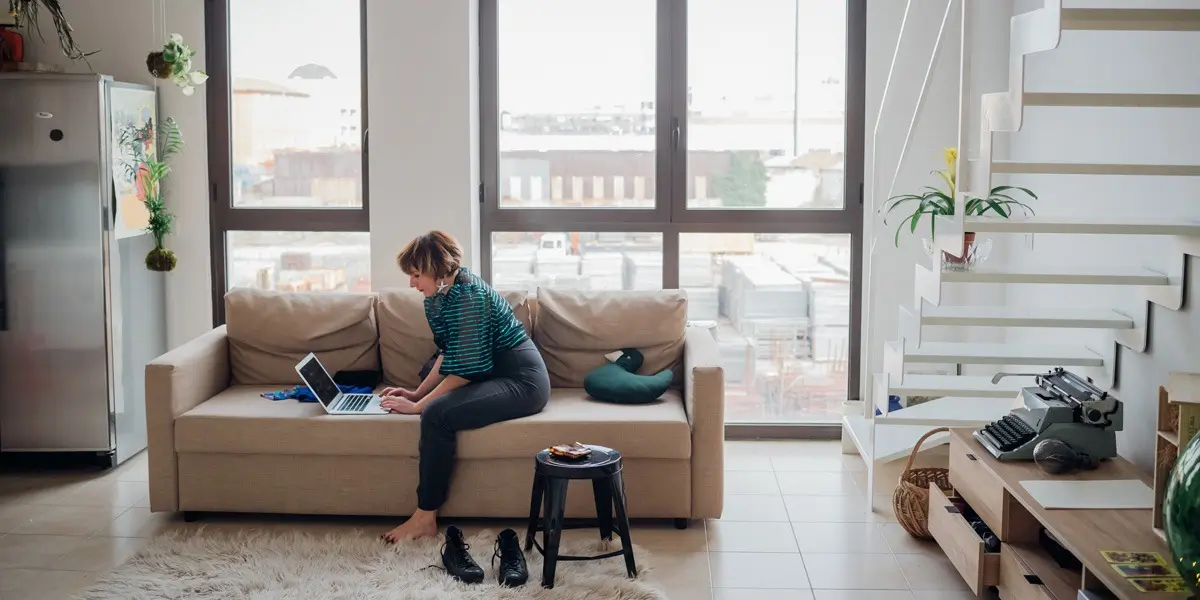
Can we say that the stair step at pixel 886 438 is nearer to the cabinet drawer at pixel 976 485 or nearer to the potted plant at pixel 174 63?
the cabinet drawer at pixel 976 485

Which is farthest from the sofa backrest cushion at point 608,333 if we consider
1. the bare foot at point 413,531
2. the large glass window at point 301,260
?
the large glass window at point 301,260

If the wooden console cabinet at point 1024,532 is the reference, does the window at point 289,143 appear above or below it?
above

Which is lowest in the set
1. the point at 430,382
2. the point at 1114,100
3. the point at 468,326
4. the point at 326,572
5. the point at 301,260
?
the point at 326,572

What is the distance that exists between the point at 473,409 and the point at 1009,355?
188cm

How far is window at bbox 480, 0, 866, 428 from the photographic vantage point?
5492mm

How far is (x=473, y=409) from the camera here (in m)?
4.26

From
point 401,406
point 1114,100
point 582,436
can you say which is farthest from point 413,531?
point 1114,100

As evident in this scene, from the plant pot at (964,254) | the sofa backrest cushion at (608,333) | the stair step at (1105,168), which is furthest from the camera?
the sofa backrest cushion at (608,333)

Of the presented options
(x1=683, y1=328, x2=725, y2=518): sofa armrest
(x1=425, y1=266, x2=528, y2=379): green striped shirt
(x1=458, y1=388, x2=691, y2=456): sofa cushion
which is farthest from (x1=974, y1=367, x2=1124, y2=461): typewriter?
(x1=425, y1=266, x2=528, y2=379): green striped shirt

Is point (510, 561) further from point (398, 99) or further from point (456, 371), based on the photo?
point (398, 99)

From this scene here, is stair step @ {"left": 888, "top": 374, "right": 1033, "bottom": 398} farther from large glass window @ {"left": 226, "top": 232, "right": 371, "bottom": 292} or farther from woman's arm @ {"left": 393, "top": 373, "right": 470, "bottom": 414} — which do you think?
large glass window @ {"left": 226, "top": 232, "right": 371, "bottom": 292}

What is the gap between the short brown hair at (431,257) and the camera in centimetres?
431

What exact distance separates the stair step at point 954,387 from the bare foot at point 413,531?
5.62ft

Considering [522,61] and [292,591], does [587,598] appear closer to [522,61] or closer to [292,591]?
[292,591]
